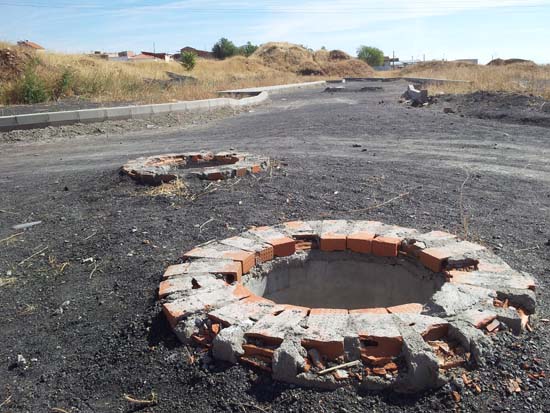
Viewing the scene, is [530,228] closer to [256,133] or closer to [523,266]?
[523,266]

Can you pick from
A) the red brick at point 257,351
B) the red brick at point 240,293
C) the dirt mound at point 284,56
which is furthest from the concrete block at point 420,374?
the dirt mound at point 284,56

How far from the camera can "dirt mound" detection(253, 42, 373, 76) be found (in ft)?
145

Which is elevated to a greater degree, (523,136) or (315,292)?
(523,136)

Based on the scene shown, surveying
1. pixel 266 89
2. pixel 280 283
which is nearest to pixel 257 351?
pixel 280 283

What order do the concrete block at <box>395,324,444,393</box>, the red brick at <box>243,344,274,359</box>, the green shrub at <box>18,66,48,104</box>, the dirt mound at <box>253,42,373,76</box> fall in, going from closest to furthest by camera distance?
the concrete block at <box>395,324,444,393</box> < the red brick at <box>243,344,274,359</box> < the green shrub at <box>18,66,48,104</box> < the dirt mound at <box>253,42,373,76</box>

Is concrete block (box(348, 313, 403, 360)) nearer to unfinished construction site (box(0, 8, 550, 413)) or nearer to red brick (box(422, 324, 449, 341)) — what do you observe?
unfinished construction site (box(0, 8, 550, 413))

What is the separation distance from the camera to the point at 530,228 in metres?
3.88

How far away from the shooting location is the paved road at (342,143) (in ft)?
22.3

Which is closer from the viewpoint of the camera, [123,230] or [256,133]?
[123,230]

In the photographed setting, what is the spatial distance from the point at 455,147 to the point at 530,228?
12.9 ft

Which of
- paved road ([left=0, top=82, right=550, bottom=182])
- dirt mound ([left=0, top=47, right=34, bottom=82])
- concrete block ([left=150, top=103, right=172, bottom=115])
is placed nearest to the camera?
paved road ([left=0, top=82, right=550, bottom=182])

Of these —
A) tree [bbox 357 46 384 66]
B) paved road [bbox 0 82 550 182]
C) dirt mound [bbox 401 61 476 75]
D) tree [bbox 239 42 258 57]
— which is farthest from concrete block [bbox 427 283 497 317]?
tree [bbox 357 46 384 66]

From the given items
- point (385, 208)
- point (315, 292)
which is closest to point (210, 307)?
point (315, 292)

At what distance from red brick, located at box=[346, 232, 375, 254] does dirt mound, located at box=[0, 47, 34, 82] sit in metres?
16.2
